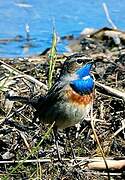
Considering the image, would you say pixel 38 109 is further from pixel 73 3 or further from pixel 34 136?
pixel 73 3

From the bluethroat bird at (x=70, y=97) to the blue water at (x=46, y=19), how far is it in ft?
11.3

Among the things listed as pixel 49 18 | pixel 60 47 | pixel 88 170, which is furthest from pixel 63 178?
pixel 49 18

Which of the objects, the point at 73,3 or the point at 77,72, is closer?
the point at 77,72

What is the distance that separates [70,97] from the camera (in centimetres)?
574

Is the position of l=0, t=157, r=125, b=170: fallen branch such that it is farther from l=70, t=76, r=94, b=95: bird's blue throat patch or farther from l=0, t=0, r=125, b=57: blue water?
l=0, t=0, r=125, b=57: blue water

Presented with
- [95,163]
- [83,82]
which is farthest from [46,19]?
[95,163]

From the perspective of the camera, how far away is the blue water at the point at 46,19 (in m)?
9.80

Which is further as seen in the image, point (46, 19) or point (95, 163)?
point (46, 19)

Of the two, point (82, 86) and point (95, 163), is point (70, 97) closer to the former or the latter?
point (82, 86)

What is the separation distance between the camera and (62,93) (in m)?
5.77

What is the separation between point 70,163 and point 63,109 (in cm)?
42

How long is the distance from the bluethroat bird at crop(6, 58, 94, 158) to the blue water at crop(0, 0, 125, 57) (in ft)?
11.3

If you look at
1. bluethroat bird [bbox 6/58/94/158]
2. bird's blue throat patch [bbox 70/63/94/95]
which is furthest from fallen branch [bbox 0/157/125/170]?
bird's blue throat patch [bbox 70/63/94/95]

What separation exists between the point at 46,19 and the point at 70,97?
4918 millimetres
